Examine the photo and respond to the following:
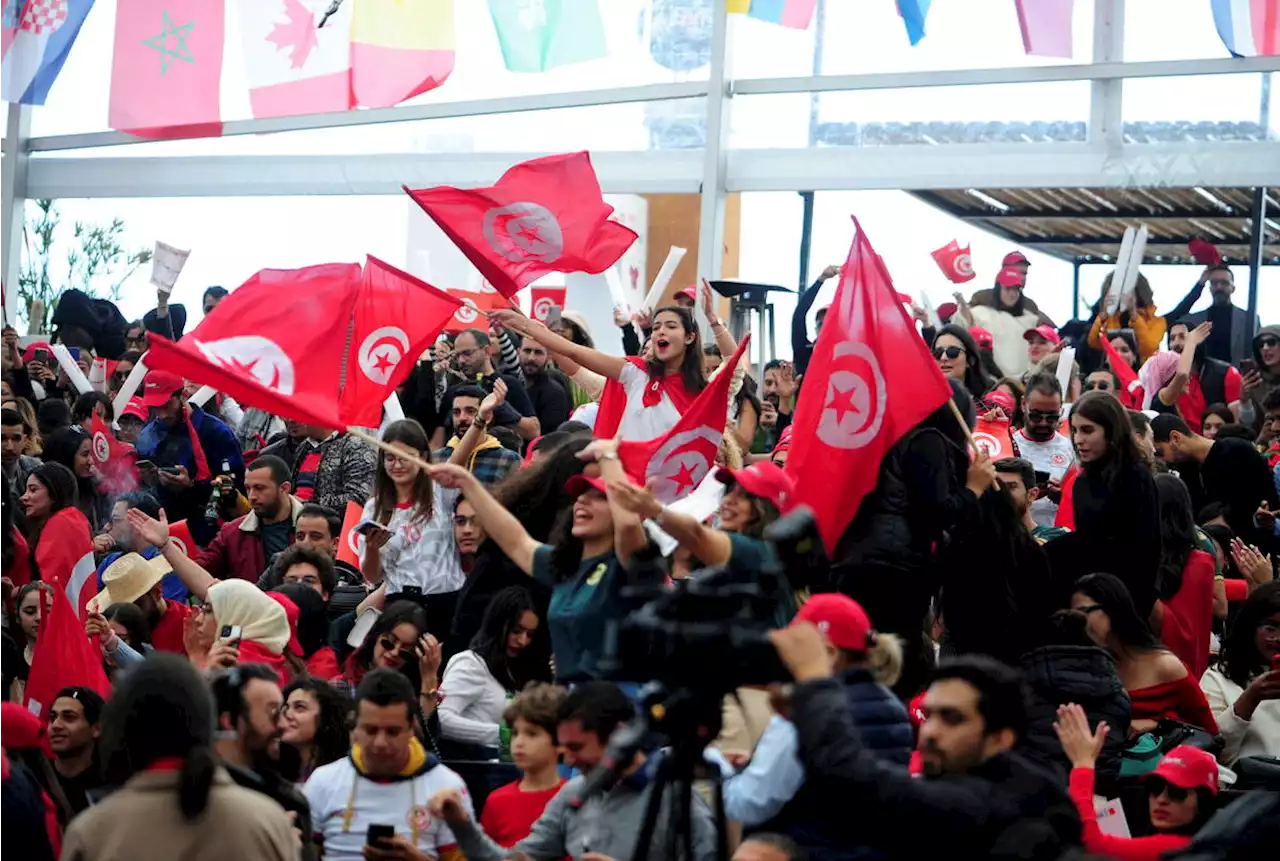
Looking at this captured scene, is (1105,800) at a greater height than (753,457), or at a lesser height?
lesser

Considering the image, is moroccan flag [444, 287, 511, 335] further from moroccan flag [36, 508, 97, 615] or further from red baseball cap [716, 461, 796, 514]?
red baseball cap [716, 461, 796, 514]

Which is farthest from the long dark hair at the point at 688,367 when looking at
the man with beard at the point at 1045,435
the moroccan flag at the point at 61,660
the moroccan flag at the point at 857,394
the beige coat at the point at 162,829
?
the beige coat at the point at 162,829

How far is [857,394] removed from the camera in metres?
7.74

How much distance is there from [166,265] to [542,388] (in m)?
3.68

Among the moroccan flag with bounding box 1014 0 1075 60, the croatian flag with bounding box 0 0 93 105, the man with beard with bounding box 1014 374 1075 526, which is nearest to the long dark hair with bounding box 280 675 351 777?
the man with beard with bounding box 1014 374 1075 526

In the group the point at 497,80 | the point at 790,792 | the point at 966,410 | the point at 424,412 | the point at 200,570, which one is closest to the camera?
the point at 790,792

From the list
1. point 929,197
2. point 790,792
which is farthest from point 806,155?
point 790,792

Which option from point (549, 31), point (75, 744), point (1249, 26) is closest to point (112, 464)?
point (75, 744)

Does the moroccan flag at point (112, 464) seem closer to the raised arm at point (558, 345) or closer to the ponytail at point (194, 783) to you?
the raised arm at point (558, 345)

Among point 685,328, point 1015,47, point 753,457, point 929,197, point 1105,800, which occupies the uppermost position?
point 1015,47

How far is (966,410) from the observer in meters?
7.93

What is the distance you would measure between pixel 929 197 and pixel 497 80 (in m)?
3.80

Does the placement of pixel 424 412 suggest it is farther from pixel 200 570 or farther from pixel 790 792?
pixel 790 792

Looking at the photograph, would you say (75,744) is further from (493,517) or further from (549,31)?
(549,31)
